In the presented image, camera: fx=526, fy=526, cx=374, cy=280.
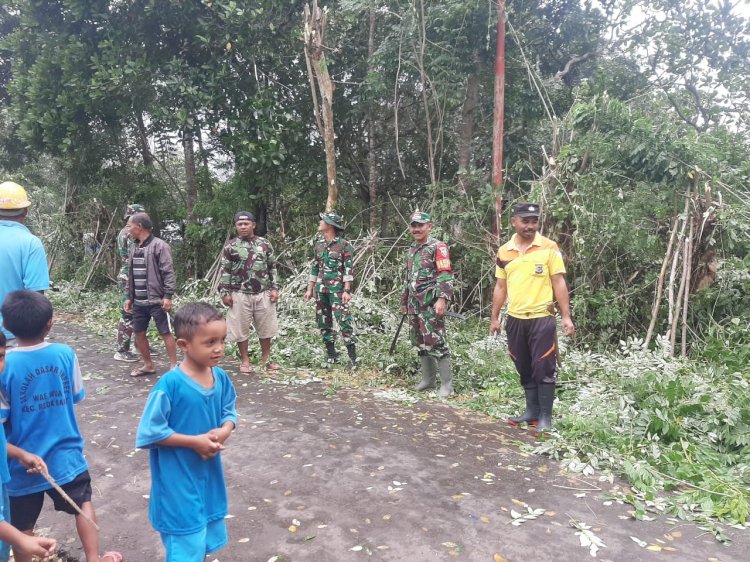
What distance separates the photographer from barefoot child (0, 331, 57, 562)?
5.49ft

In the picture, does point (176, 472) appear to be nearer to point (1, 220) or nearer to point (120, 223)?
point (1, 220)

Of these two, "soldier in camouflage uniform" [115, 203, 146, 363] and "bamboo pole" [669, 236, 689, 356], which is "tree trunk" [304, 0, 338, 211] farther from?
"bamboo pole" [669, 236, 689, 356]

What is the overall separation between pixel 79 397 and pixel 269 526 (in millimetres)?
1205

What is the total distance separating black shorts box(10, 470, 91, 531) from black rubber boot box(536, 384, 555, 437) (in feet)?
10.7

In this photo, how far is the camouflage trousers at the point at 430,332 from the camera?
5.19m

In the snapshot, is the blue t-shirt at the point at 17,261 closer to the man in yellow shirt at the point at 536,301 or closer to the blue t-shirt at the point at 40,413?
the blue t-shirt at the point at 40,413

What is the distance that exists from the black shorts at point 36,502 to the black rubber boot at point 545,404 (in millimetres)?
3250

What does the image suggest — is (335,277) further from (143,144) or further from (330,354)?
(143,144)

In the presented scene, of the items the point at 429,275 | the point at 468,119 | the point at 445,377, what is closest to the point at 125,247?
the point at 429,275

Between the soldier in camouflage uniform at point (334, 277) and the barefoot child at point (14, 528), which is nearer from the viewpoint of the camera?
the barefoot child at point (14, 528)

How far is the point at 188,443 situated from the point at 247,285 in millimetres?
3929

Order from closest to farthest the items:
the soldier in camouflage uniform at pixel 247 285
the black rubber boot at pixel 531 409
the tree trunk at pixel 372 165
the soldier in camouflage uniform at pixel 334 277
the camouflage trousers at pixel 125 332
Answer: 1. the black rubber boot at pixel 531 409
2. the soldier in camouflage uniform at pixel 247 285
3. the soldier in camouflage uniform at pixel 334 277
4. the camouflage trousers at pixel 125 332
5. the tree trunk at pixel 372 165

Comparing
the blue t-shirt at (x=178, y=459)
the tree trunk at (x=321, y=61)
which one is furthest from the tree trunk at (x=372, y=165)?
the blue t-shirt at (x=178, y=459)

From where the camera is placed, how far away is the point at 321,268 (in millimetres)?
6184
